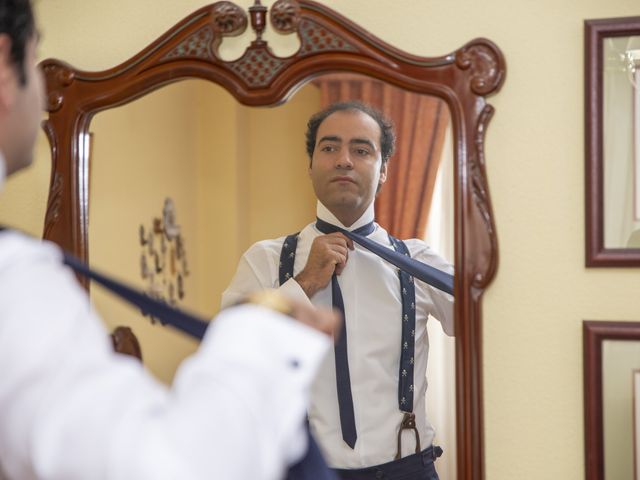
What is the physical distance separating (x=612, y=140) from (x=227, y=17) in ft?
2.67

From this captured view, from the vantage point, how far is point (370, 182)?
155 centimetres

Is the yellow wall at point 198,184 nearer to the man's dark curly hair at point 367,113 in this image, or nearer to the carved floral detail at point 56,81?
the man's dark curly hair at point 367,113

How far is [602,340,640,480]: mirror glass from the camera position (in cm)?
146

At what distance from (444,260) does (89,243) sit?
2.57ft

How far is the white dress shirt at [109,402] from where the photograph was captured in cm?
63

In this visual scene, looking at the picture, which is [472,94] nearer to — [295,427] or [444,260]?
[444,260]

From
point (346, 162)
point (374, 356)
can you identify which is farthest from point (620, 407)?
point (346, 162)

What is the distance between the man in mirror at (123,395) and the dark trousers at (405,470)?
0.78 metres

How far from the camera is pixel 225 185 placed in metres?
1.59

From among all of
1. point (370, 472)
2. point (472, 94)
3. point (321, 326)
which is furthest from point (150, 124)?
point (321, 326)

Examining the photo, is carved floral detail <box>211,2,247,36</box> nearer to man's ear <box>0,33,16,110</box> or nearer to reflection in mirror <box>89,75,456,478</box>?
reflection in mirror <box>89,75,456,478</box>

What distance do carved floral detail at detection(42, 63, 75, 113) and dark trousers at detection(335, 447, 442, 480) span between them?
1005 millimetres

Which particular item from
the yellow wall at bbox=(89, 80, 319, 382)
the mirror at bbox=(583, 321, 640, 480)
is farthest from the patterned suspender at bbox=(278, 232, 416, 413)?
the mirror at bbox=(583, 321, 640, 480)

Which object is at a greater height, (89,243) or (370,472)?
(89,243)
